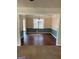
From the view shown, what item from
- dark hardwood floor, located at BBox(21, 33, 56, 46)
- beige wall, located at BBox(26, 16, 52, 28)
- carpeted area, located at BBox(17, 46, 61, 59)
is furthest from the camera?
beige wall, located at BBox(26, 16, 52, 28)

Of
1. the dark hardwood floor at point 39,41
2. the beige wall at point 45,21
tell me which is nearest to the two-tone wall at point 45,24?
the beige wall at point 45,21

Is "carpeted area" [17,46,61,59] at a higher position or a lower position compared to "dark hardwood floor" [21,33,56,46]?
lower

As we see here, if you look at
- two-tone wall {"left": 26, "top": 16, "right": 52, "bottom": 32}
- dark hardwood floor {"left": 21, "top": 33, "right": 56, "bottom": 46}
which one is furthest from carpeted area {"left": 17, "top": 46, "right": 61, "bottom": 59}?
two-tone wall {"left": 26, "top": 16, "right": 52, "bottom": 32}

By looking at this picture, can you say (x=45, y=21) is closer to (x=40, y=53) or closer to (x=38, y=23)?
(x=38, y=23)

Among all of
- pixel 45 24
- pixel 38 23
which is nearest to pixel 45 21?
pixel 45 24

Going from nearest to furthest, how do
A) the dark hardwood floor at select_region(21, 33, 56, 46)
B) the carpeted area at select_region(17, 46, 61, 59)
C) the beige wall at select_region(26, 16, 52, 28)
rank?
the carpeted area at select_region(17, 46, 61, 59) < the dark hardwood floor at select_region(21, 33, 56, 46) < the beige wall at select_region(26, 16, 52, 28)

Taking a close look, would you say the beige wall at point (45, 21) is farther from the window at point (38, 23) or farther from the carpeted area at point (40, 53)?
the carpeted area at point (40, 53)

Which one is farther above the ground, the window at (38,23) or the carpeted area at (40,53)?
the window at (38,23)

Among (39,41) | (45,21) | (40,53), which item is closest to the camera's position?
(40,53)

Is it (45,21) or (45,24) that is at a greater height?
(45,21)

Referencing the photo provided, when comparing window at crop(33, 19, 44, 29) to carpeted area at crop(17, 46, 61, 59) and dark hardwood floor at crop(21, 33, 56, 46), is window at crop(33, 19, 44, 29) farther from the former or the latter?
carpeted area at crop(17, 46, 61, 59)

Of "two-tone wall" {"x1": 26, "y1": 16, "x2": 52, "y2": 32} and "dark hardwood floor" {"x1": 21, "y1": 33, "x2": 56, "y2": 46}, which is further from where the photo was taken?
"two-tone wall" {"x1": 26, "y1": 16, "x2": 52, "y2": 32}
